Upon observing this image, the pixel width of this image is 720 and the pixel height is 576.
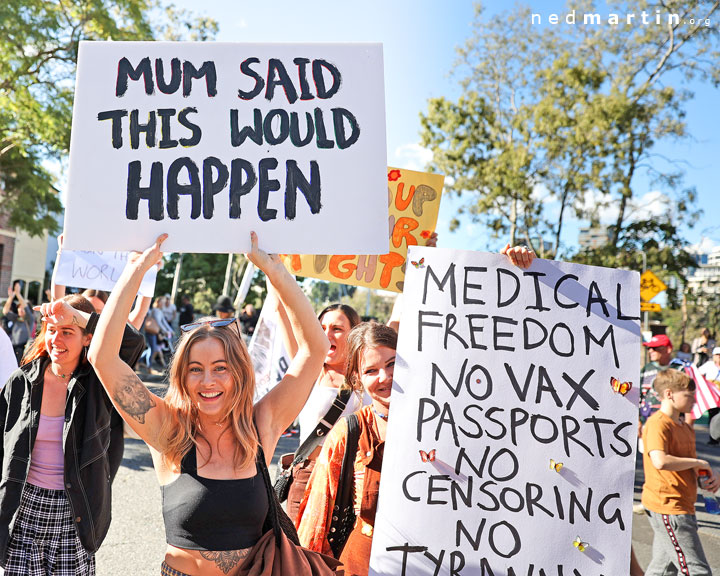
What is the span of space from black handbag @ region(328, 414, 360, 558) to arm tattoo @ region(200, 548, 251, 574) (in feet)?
1.19

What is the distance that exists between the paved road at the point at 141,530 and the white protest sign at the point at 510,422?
103 inches

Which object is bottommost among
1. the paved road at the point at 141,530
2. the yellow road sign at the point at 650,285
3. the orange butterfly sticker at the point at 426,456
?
the paved road at the point at 141,530

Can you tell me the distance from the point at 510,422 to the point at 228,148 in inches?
54.8

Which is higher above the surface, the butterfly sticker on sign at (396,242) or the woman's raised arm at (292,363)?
Answer: the butterfly sticker on sign at (396,242)

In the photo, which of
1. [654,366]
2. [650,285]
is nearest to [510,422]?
[654,366]

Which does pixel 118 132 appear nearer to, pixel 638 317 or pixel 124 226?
pixel 124 226

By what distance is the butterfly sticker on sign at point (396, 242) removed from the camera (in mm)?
4133

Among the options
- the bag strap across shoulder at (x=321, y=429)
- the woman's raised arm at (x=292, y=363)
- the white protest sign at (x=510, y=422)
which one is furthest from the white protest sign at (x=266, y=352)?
the white protest sign at (x=510, y=422)

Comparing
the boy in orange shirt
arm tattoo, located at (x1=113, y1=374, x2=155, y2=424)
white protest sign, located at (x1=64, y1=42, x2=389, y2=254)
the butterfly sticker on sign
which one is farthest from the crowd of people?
the butterfly sticker on sign

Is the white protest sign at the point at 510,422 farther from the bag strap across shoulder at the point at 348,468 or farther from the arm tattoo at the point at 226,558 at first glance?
the arm tattoo at the point at 226,558

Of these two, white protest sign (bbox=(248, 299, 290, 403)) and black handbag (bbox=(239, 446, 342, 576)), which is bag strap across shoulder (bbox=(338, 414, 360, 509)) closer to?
black handbag (bbox=(239, 446, 342, 576))

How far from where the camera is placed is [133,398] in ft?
6.90

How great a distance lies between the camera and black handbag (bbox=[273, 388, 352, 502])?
278 centimetres

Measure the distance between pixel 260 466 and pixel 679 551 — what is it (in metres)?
2.84
